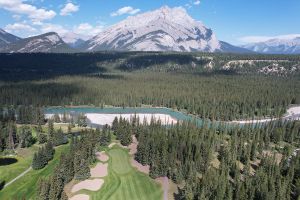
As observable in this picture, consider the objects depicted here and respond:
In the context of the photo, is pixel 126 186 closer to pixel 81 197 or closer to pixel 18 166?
pixel 81 197

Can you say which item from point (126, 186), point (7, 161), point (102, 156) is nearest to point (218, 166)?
point (126, 186)

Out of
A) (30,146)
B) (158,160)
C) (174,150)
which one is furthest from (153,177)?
(30,146)

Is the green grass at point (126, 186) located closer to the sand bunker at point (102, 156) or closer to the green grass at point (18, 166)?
the sand bunker at point (102, 156)

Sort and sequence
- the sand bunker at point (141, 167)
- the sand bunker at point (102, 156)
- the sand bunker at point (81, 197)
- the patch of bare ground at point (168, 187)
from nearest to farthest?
1. the sand bunker at point (81, 197)
2. the patch of bare ground at point (168, 187)
3. the sand bunker at point (141, 167)
4. the sand bunker at point (102, 156)

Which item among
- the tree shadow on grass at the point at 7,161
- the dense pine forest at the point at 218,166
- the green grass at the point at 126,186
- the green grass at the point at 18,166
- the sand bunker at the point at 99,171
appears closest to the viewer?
the dense pine forest at the point at 218,166

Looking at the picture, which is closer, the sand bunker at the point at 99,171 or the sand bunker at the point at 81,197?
the sand bunker at the point at 81,197

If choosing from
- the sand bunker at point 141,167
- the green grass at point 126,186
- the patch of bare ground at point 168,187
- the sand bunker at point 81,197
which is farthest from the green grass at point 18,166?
the patch of bare ground at point 168,187

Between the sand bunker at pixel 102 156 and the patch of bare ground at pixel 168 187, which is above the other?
the sand bunker at pixel 102 156
